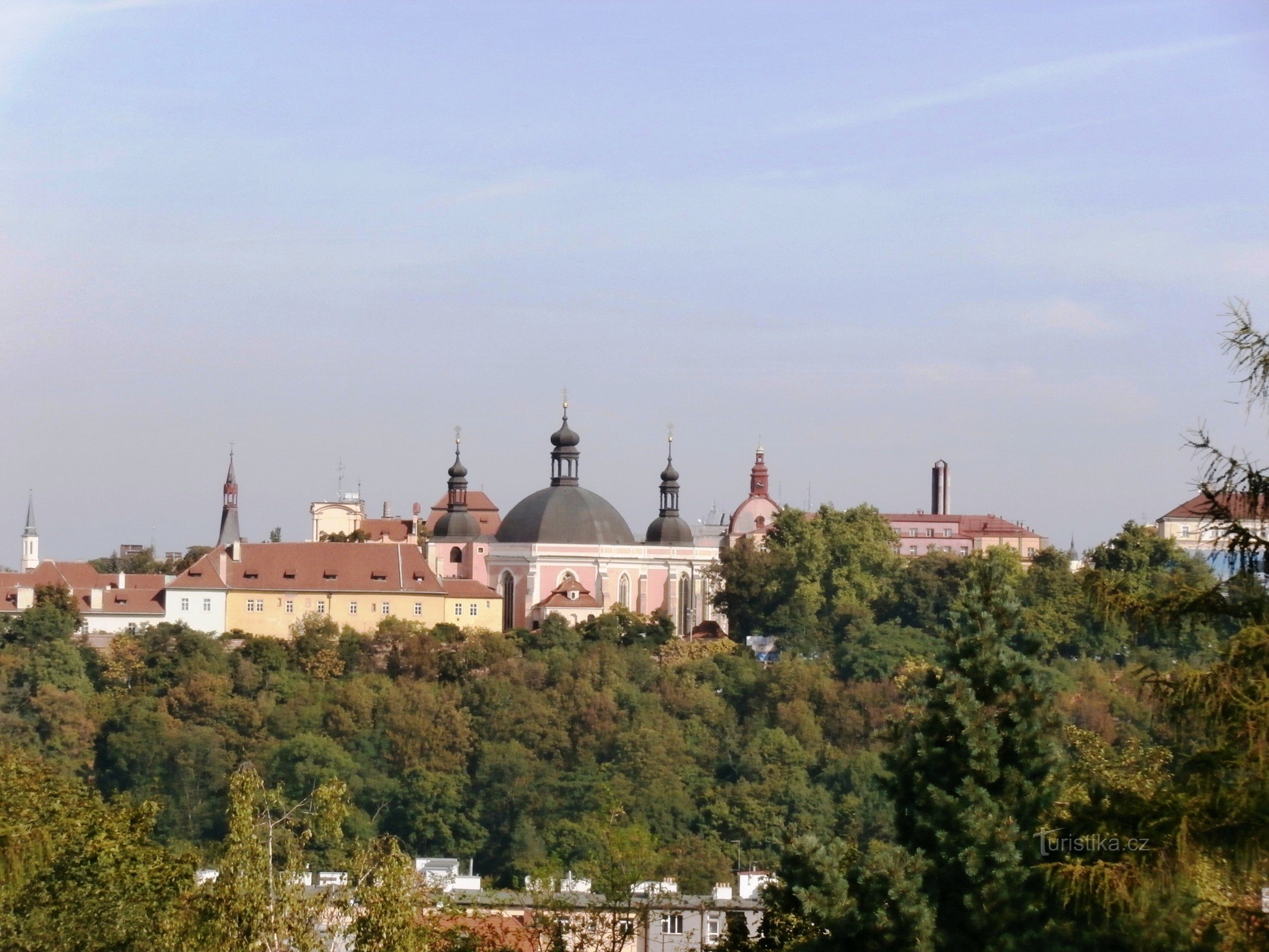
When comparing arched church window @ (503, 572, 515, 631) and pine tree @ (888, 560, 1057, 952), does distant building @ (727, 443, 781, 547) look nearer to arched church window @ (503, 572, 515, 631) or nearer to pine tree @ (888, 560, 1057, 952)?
arched church window @ (503, 572, 515, 631)

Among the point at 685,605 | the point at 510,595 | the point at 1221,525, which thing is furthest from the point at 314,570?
the point at 1221,525

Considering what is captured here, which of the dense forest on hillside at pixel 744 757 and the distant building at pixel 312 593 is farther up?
the distant building at pixel 312 593

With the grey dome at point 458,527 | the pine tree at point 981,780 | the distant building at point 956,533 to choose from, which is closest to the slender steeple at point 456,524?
the grey dome at point 458,527

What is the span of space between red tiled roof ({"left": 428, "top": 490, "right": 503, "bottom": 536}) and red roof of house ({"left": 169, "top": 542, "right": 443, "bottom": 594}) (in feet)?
83.5

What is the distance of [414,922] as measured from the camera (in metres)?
19.8

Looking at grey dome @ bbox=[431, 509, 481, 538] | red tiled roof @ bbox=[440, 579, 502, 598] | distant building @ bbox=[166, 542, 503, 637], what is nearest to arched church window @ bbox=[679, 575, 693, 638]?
grey dome @ bbox=[431, 509, 481, 538]

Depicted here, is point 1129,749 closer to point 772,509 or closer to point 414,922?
point 414,922

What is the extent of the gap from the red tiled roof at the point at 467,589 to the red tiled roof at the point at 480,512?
82.7 feet

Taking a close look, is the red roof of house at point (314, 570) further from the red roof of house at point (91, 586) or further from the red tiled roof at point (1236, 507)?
the red tiled roof at point (1236, 507)

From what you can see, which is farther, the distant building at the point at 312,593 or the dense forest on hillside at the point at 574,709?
the distant building at the point at 312,593

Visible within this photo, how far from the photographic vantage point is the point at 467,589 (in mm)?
91438

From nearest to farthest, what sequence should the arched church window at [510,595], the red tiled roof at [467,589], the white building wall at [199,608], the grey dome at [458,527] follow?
the white building wall at [199,608] → the red tiled roof at [467,589] → the arched church window at [510,595] → the grey dome at [458,527]

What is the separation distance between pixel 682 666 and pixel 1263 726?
7459 centimetres

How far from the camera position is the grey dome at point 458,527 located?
97938mm
